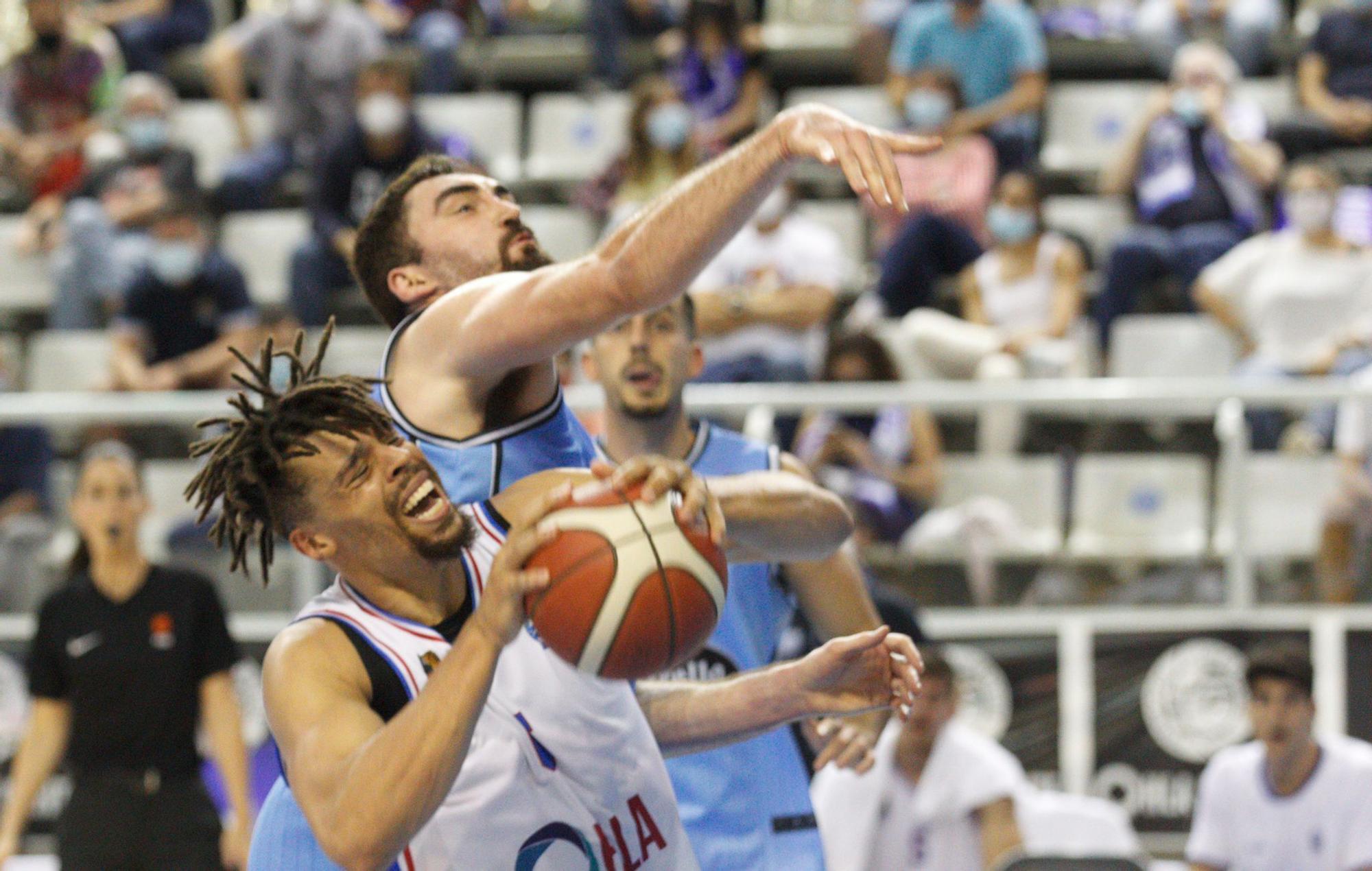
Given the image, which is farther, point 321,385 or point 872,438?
point 872,438

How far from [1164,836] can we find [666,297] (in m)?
4.92

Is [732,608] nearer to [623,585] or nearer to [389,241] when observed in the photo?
[389,241]

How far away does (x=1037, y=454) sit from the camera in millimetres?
7816

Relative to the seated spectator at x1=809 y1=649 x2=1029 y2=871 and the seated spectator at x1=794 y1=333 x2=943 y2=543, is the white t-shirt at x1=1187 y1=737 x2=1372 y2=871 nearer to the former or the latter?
the seated spectator at x1=809 y1=649 x2=1029 y2=871

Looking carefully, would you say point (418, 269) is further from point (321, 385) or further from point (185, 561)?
point (185, 561)

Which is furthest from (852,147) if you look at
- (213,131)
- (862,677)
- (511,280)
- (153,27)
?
(153,27)

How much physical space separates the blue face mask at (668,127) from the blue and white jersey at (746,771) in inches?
187

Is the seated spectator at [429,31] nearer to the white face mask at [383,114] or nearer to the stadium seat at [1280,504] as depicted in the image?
the white face mask at [383,114]

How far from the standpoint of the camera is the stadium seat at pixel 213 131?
11.6 m

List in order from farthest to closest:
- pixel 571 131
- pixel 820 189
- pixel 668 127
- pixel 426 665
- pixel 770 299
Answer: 1. pixel 571 131
2. pixel 820 189
3. pixel 668 127
4. pixel 770 299
5. pixel 426 665

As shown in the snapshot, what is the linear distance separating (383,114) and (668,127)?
1.55 metres

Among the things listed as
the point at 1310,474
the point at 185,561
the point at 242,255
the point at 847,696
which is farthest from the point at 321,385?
the point at 242,255

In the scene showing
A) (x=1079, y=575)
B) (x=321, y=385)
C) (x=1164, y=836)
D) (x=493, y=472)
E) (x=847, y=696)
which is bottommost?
(x=1164, y=836)

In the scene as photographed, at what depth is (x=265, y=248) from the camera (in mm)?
10609
